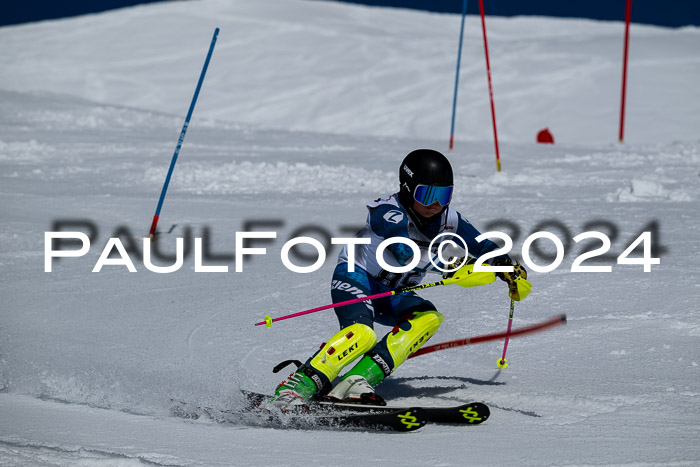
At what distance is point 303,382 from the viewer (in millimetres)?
4031

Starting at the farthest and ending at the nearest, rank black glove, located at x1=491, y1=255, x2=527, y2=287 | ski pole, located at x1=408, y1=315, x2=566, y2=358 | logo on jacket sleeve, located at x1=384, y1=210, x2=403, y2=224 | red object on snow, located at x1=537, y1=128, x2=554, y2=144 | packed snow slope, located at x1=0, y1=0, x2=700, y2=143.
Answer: packed snow slope, located at x1=0, y1=0, x2=700, y2=143
red object on snow, located at x1=537, y1=128, x2=554, y2=144
black glove, located at x1=491, y1=255, x2=527, y2=287
logo on jacket sleeve, located at x1=384, y1=210, x2=403, y2=224
ski pole, located at x1=408, y1=315, x2=566, y2=358

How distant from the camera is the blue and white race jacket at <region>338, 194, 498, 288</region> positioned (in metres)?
4.22

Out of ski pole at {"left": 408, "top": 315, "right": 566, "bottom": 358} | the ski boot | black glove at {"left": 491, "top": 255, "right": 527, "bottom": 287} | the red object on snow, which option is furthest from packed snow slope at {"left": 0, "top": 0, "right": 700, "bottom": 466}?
the red object on snow

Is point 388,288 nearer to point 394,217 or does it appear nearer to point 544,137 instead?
point 394,217

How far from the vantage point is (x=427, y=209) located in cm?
423

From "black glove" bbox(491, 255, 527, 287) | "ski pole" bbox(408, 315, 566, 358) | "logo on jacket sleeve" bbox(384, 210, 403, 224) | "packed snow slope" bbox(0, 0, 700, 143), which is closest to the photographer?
"ski pole" bbox(408, 315, 566, 358)

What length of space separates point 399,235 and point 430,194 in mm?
260

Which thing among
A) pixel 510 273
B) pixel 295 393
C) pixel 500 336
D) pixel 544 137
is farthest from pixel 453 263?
pixel 544 137

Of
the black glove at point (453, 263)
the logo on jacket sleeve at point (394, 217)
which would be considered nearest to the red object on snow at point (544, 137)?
the black glove at point (453, 263)

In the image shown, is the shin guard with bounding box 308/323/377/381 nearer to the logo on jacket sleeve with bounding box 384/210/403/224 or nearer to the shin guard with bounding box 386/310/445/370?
the shin guard with bounding box 386/310/445/370

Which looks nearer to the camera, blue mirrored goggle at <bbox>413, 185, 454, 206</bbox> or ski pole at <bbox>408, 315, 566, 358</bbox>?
ski pole at <bbox>408, 315, 566, 358</bbox>

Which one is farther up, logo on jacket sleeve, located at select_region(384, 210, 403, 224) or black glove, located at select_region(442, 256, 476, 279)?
logo on jacket sleeve, located at select_region(384, 210, 403, 224)

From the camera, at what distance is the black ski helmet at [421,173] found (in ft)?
13.6

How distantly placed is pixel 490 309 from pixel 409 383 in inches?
61.1
